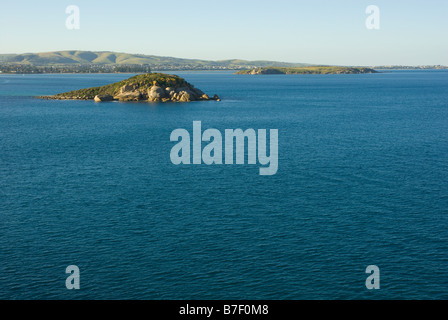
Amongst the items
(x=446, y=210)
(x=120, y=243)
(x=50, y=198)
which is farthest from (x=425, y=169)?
(x=50, y=198)

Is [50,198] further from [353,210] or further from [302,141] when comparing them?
[302,141]

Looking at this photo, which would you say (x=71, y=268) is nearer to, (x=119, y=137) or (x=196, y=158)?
(x=196, y=158)

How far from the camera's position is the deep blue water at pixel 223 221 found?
1959 inches

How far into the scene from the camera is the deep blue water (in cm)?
4975

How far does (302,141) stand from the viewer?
121 m

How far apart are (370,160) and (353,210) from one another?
32787mm

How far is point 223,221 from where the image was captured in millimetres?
65562

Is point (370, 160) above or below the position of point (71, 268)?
above

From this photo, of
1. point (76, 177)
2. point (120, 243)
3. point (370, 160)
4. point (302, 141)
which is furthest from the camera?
point (302, 141)
